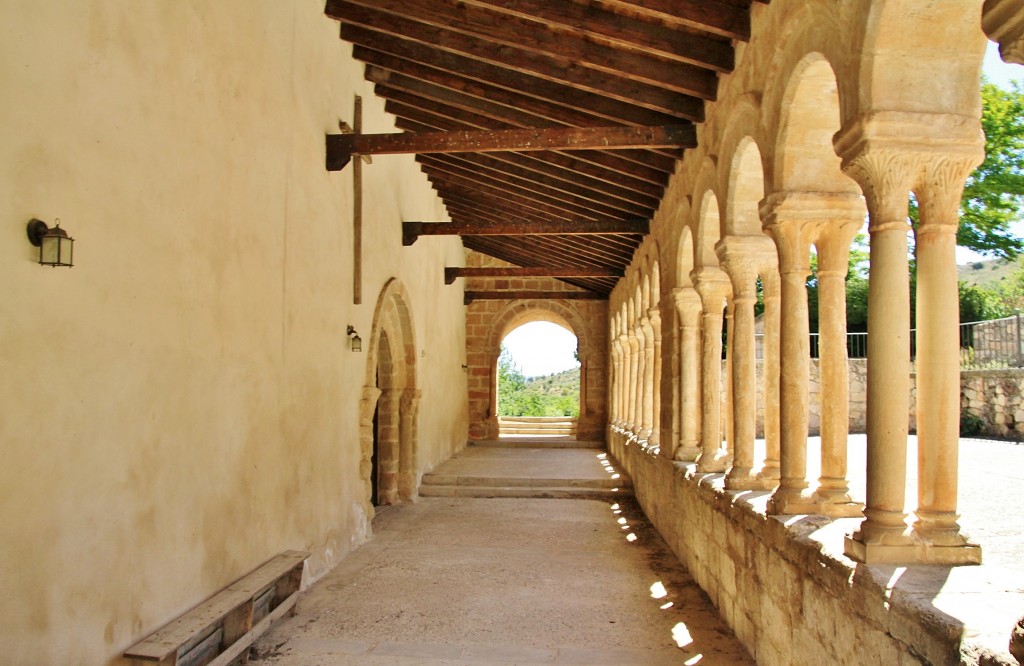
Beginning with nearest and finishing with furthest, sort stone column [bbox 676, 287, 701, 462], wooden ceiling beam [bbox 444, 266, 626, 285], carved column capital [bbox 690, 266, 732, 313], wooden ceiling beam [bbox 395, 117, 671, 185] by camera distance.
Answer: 1. carved column capital [bbox 690, 266, 732, 313]
2. stone column [bbox 676, 287, 701, 462]
3. wooden ceiling beam [bbox 395, 117, 671, 185]
4. wooden ceiling beam [bbox 444, 266, 626, 285]

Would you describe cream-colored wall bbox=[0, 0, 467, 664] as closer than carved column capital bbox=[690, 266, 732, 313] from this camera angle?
Yes

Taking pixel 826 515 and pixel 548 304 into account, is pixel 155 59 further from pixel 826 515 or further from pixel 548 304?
pixel 548 304

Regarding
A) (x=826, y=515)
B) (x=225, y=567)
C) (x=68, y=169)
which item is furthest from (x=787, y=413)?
(x=68, y=169)

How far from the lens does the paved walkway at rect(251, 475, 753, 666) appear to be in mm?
3787

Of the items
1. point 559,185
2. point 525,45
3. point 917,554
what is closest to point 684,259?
point 559,185

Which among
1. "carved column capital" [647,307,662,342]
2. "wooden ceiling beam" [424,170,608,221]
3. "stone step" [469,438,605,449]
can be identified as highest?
"wooden ceiling beam" [424,170,608,221]

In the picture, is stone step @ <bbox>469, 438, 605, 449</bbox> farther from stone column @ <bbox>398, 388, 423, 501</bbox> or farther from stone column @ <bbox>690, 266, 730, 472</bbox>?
stone column @ <bbox>690, 266, 730, 472</bbox>

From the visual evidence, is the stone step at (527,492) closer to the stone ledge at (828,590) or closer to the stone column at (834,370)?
the stone ledge at (828,590)

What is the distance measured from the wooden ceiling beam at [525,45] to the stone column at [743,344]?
936 millimetres

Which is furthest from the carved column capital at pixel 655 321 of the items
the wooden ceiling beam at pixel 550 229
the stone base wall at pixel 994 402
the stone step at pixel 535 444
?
the stone step at pixel 535 444

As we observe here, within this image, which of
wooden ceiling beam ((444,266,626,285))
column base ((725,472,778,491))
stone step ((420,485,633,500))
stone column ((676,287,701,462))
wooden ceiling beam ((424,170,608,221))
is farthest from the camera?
wooden ceiling beam ((444,266,626,285))

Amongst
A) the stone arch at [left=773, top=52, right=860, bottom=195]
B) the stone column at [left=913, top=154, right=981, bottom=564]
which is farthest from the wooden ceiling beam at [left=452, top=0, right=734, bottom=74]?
the stone column at [left=913, top=154, right=981, bottom=564]

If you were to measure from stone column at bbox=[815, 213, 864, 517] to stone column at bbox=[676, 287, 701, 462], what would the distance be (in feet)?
9.15

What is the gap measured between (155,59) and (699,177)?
3440 mm
